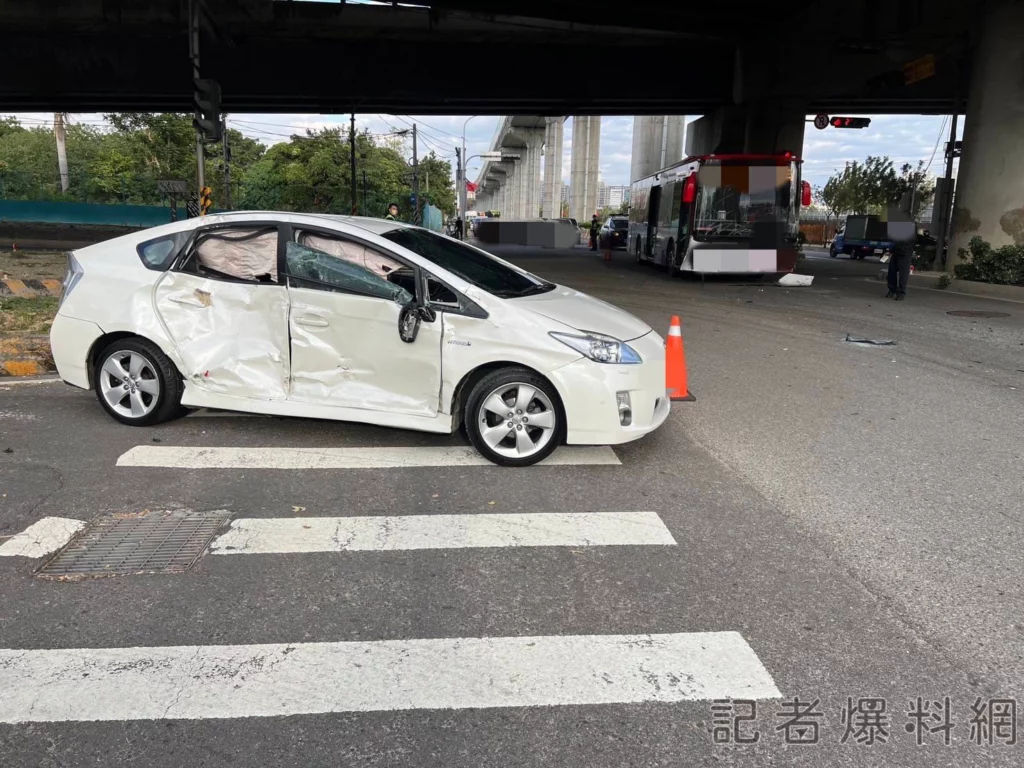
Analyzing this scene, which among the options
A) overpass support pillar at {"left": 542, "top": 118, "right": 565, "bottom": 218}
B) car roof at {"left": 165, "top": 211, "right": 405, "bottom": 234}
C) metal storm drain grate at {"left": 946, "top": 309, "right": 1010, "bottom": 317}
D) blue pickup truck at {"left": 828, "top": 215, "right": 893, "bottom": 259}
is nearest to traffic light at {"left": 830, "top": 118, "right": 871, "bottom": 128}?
blue pickup truck at {"left": 828, "top": 215, "right": 893, "bottom": 259}

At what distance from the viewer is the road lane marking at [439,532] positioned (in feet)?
13.8

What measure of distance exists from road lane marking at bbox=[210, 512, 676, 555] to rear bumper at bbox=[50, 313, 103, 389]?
263 cm

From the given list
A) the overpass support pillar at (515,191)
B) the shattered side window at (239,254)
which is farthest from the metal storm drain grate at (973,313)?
the overpass support pillar at (515,191)

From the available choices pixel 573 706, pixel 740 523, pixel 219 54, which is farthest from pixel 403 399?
pixel 219 54

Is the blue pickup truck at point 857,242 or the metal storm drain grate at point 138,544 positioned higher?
→ the blue pickup truck at point 857,242

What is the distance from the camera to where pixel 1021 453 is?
588 cm

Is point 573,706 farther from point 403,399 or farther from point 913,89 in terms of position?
point 913,89

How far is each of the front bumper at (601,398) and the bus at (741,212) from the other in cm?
1488

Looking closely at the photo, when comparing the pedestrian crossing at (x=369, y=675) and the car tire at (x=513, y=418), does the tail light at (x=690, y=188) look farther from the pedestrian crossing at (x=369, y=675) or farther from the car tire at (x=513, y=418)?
the pedestrian crossing at (x=369, y=675)

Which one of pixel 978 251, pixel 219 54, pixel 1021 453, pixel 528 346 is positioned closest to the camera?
→ pixel 528 346

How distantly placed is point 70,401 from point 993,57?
19.8 meters

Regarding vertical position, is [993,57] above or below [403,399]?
above

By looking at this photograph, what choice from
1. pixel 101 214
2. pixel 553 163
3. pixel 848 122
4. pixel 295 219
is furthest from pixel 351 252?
pixel 553 163

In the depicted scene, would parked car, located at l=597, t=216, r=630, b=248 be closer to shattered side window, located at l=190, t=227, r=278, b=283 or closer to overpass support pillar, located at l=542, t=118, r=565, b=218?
shattered side window, located at l=190, t=227, r=278, b=283
